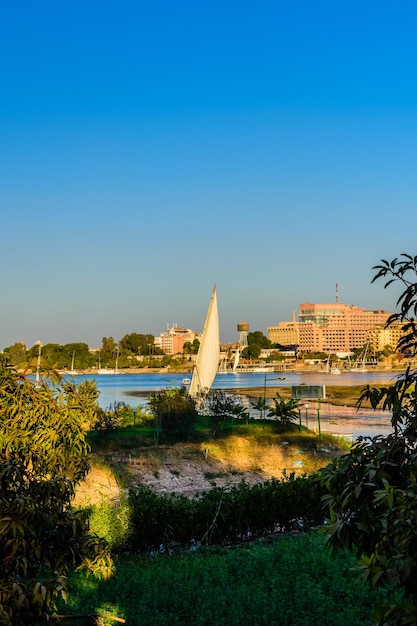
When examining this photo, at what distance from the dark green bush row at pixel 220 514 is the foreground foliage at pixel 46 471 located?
20.5 feet

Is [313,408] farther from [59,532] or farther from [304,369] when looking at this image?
[304,369]

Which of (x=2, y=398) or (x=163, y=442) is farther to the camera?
(x=163, y=442)

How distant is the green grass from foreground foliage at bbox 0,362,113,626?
2692 mm

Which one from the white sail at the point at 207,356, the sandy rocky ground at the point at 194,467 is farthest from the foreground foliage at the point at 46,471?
the white sail at the point at 207,356

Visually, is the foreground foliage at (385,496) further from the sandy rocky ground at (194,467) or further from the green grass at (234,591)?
the sandy rocky ground at (194,467)

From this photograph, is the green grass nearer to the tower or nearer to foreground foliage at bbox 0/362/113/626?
foreground foliage at bbox 0/362/113/626

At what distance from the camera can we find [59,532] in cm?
518

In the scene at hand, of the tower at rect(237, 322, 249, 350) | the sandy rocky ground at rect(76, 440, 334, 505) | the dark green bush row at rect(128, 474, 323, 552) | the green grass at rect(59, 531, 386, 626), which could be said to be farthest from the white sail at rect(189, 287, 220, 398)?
the tower at rect(237, 322, 249, 350)

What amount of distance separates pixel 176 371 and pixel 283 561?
489ft

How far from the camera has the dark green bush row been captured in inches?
460

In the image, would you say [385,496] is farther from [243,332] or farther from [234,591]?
[243,332]

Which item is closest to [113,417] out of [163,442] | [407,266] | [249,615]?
[163,442]

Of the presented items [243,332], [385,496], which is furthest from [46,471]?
[243,332]

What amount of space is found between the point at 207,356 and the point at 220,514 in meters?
22.7
